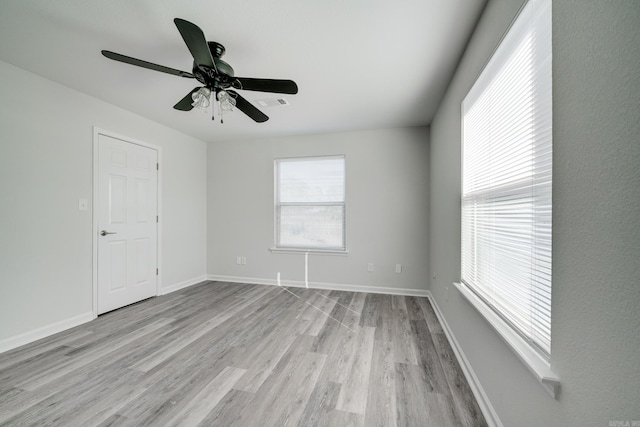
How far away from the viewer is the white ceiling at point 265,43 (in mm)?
1622

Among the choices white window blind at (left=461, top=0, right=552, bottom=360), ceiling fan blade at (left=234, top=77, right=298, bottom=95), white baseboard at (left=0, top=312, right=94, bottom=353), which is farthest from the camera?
white baseboard at (left=0, top=312, right=94, bottom=353)

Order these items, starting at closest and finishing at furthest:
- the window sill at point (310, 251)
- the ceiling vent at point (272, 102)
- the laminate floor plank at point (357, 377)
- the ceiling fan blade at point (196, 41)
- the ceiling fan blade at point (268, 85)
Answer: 1. the ceiling fan blade at point (196, 41)
2. the laminate floor plank at point (357, 377)
3. the ceiling fan blade at point (268, 85)
4. the ceiling vent at point (272, 102)
5. the window sill at point (310, 251)

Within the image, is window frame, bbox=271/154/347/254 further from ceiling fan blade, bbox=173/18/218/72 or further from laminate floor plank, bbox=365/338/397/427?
ceiling fan blade, bbox=173/18/218/72

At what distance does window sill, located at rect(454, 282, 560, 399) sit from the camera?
Answer: 2.92 ft

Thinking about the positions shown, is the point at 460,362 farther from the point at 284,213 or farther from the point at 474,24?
the point at 284,213

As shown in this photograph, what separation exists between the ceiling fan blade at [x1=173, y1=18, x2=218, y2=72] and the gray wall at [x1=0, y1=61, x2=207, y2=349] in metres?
2.03

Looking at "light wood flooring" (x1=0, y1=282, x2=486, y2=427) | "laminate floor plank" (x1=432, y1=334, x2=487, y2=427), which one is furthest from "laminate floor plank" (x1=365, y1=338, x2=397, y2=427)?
"laminate floor plank" (x1=432, y1=334, x2=487, y2=427)

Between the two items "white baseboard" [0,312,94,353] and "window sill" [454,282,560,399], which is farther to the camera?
"white baseboard" [0,312,94,353]

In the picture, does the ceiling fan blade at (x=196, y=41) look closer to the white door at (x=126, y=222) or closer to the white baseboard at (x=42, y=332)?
the white door at (x=126, y=222)

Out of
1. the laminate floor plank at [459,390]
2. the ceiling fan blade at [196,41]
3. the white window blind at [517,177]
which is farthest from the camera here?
the laminate floor plank at [459,390]

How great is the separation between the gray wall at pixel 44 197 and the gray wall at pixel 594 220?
3822 mm

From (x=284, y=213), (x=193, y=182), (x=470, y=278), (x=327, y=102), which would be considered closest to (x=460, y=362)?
(x=470, y=278)

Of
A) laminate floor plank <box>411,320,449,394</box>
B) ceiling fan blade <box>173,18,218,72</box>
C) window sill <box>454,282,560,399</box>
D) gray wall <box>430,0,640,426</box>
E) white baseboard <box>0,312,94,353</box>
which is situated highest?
ceiling fan blade <box>173,18,218,72</box>

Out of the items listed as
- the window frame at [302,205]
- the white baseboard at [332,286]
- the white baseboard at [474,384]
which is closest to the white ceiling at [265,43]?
the window frame at [302,205]
